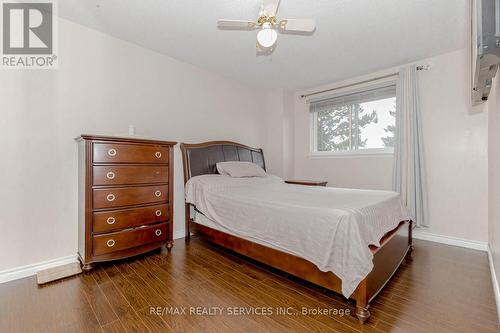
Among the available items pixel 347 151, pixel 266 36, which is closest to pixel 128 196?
pixel 266 36

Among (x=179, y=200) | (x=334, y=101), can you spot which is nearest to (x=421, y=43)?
(x=334, y=101)

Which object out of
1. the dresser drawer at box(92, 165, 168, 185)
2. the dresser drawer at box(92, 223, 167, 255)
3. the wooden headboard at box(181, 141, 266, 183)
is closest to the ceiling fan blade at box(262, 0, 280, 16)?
the dresser drawer at box(92, 165, 168, 185)

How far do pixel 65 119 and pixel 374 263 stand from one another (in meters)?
2.96

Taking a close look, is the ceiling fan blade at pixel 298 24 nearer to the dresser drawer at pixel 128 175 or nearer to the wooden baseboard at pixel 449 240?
the dresser drawer at pixel 128 175

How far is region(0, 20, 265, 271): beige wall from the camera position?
2012 mm

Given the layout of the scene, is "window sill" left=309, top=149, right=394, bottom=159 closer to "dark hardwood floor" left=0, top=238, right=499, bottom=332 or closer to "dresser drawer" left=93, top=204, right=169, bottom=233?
"dark hardwood floor" left=0, top=238, right=499, bottom=332

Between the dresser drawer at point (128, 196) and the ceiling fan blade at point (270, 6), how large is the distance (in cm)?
194

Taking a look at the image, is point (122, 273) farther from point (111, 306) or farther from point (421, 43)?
point (421, 43)

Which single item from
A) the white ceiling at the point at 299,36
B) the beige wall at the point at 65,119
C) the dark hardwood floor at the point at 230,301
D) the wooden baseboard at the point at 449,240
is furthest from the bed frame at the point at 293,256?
the white ceiling at the point at 299,36

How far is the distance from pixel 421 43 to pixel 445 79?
630mm

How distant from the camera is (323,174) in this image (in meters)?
4.17

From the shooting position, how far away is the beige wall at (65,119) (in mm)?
2012

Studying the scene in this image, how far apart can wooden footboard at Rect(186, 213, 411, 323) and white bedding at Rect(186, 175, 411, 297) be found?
7cm

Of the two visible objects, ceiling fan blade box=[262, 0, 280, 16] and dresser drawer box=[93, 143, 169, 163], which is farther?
dresser drawer box=[93, 143, 169, 163]
